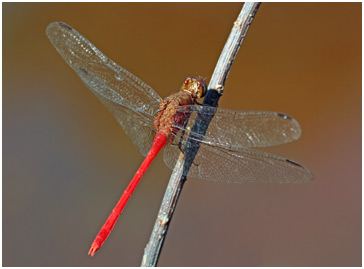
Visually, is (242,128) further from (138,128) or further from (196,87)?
(138,128)

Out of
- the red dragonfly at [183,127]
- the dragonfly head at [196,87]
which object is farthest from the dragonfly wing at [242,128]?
the dragonfly head at [196,87]

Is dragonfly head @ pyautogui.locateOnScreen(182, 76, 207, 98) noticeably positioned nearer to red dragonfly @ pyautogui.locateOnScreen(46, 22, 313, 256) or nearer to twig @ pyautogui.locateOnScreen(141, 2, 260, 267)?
red dragonfly @ pyautogui.locateOnScreen(46, 22, 313, 256)

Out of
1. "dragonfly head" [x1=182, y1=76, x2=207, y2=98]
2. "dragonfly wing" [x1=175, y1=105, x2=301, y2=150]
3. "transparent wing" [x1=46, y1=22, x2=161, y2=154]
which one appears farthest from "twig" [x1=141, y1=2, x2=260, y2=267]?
"transparent wing" [x1=46, y1=22, x2=161, y2=154]

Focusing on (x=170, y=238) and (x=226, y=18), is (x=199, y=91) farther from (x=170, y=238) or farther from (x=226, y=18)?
(x=226, y=18)

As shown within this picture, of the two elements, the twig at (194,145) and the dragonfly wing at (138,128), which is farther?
the dragonfly wing at (138,128)

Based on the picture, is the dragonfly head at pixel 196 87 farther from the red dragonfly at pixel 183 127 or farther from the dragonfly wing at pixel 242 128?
the dragonfly wing at pixel 242 128
